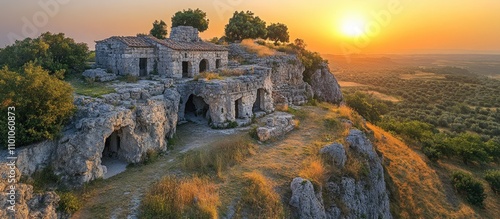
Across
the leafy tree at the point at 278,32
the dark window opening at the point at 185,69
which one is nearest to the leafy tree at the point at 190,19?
the leafy tree at the point at 278,32

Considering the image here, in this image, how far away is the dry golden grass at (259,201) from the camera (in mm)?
10781

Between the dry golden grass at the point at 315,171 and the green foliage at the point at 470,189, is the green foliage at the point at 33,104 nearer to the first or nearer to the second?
the dry golden grass at the point at 315,171

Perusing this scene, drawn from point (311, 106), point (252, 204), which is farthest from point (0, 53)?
point (311, 106)

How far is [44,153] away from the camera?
10.9 metres

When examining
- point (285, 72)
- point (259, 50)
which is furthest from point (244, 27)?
point (285, 72)

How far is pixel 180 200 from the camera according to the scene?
33.5ft

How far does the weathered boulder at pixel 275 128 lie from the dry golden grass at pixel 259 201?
5.14 m

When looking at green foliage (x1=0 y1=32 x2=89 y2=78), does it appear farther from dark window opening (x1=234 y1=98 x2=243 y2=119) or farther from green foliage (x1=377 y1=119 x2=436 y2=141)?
green foliage (x1=377 y1=119 x2=436 y2=141)

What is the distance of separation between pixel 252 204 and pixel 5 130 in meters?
8.05

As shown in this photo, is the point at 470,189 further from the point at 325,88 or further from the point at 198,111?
the point at 198,111

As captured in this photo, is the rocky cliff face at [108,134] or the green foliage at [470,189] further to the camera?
the green foliage at [470,189]

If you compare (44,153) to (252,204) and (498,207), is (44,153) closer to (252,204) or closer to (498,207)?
(252,204)

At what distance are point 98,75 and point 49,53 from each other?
360cm

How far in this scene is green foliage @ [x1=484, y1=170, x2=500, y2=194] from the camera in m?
23.1
